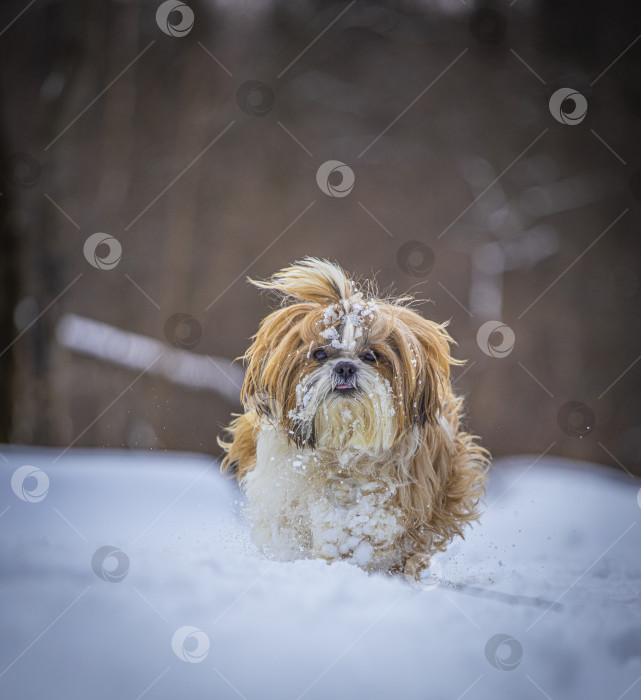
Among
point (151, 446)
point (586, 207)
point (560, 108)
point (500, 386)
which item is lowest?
point (151, 446)

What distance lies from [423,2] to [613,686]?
602 cm

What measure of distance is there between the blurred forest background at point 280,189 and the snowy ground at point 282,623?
294cm

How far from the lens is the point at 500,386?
260 inches

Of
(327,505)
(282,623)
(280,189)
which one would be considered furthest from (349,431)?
(280,189)

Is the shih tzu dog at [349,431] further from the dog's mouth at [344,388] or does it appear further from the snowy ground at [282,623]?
the snowy ground at [282,623]

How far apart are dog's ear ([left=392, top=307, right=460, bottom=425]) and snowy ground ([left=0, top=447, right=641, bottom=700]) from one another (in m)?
0.78

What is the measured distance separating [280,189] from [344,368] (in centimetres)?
379

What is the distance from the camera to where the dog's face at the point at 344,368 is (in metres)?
2.92

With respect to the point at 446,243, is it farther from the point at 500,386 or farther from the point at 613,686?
the point at 613,686

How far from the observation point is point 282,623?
238 cm

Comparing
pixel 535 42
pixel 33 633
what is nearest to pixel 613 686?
pixel 33 633

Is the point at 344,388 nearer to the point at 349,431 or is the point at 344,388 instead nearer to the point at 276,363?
the point at 349,431

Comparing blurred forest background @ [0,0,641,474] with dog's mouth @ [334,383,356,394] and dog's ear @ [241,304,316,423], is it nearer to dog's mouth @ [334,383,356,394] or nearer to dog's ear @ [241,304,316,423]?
dog's ear @ [241,304,316,423]

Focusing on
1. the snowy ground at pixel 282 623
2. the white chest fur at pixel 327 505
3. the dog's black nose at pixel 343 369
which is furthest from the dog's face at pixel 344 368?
the snowy ground at pixel 282 623
